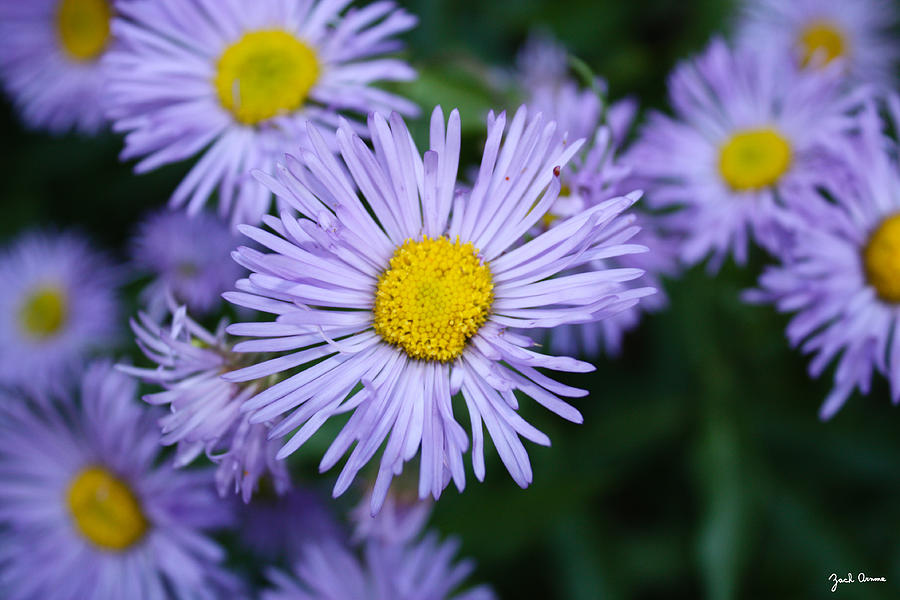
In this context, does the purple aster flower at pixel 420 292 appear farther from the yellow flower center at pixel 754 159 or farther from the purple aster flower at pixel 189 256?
the purple aster flower at pixel 189 256

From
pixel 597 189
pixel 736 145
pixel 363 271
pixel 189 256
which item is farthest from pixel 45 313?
pixel 736 145

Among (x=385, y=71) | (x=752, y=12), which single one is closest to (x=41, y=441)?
(x=385, y=71)

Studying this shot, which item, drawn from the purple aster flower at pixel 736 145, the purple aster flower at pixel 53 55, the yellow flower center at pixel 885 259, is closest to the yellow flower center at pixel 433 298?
the purple aster flower at pixel 736 145

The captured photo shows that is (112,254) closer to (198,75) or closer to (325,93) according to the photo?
(198,75)

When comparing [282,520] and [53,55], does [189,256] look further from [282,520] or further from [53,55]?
[53,55]

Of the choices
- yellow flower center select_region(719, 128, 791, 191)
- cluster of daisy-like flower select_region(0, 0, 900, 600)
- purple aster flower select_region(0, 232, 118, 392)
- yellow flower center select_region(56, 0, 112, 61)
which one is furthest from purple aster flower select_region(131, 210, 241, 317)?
yellow flower center select_region(719, 128, 791, 191)
